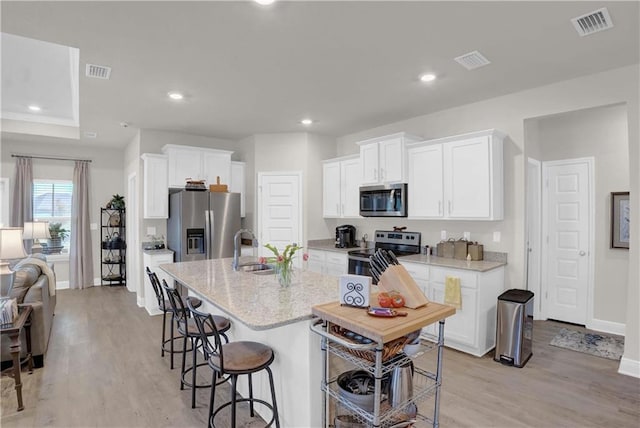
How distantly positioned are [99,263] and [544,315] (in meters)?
7.79

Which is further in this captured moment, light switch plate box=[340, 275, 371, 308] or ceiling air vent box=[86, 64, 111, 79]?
ceiling air vent box=[86, 64, 111, 79]

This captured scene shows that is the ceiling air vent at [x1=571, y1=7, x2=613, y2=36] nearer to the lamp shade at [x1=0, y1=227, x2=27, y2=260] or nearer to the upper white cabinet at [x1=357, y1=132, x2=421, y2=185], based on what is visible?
the upper white cabinet at [x1=357, y1=132, x2=421, y2=185]

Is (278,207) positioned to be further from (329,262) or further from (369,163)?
(369,163)

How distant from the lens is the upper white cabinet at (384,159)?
432 cm

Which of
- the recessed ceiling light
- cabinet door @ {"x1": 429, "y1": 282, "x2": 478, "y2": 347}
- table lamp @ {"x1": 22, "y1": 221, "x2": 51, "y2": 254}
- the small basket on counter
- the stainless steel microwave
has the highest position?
the recessed ceiling light

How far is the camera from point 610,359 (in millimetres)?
3354

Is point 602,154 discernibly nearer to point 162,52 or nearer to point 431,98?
point 431,98

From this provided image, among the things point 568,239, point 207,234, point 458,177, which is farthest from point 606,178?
point 207,234

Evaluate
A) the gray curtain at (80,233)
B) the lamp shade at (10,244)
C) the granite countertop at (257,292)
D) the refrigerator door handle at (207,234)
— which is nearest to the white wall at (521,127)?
the granite countertop at (257,292)

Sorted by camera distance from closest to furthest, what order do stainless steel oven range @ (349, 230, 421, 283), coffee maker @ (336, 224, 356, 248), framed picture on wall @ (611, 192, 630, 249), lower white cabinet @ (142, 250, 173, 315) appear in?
framed picture on wall @ (611, 192, 630, 249) → stainless steel oven range @ (349, 230, 421, 283) → lower white cabinet @ (142, 250, 173, 315) → coffee maker @ (336, 224, 356, 248)

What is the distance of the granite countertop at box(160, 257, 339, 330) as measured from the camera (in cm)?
179

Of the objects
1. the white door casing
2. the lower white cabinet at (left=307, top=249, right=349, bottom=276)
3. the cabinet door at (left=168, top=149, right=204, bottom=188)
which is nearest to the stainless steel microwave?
the lower white cabinet at (left=307, top=249, right=349, bottom=276)

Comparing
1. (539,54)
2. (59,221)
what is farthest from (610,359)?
(59,221)

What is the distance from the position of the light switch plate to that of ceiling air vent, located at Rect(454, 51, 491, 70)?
7.12 feet
